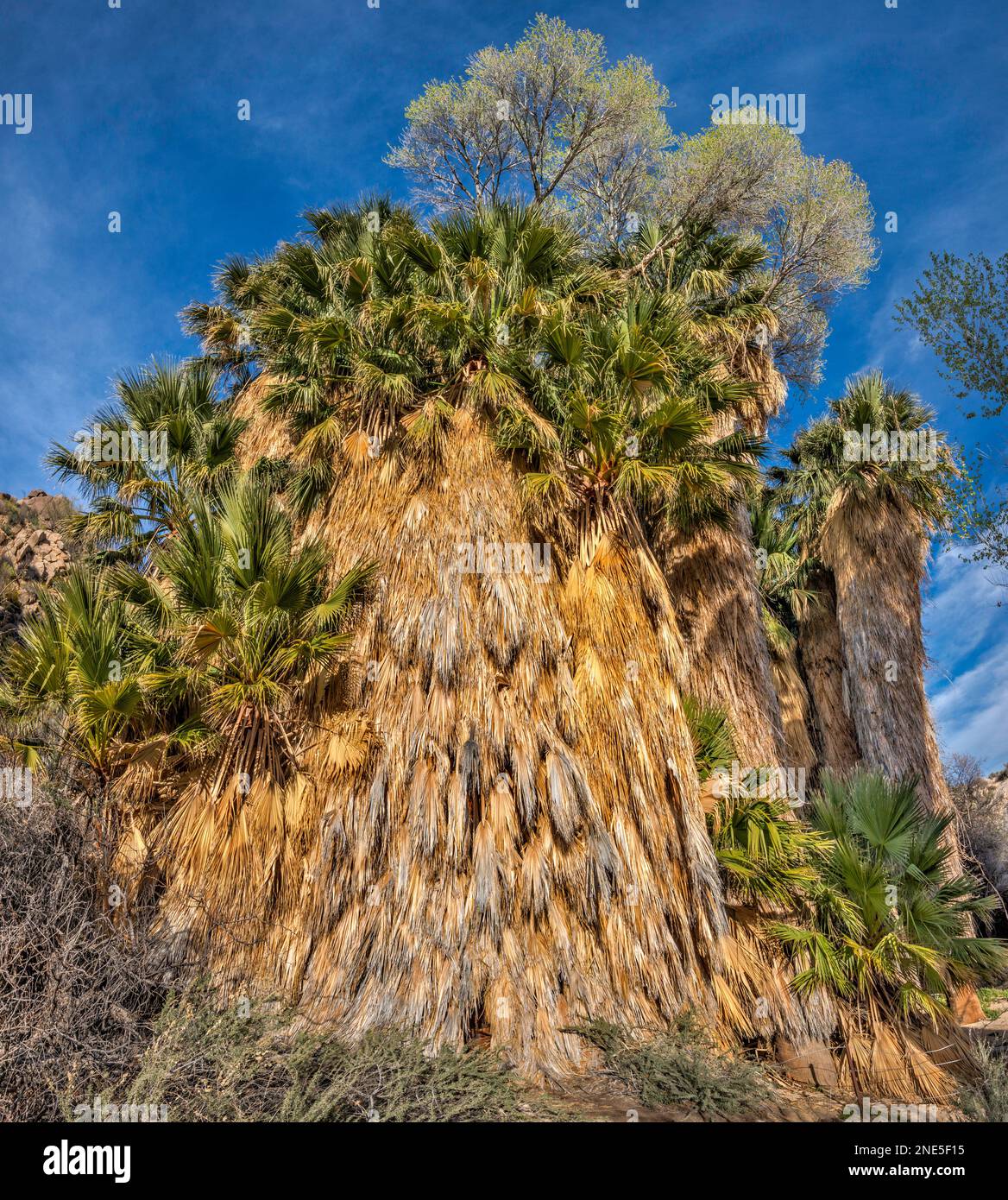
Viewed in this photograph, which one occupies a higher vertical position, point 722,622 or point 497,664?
point 722,622

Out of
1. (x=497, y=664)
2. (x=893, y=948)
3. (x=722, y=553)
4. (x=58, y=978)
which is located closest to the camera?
(x=58, y=978)

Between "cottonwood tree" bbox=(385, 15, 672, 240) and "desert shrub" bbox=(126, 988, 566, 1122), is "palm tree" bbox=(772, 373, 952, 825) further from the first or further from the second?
"desert shrub" bbox=(126, 988, 566, 1122)

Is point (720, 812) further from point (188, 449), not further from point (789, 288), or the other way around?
point (789, 288)

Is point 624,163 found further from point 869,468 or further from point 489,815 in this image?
point 489,815

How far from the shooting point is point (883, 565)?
64.1 ft

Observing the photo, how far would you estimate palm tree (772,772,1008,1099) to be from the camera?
812cm

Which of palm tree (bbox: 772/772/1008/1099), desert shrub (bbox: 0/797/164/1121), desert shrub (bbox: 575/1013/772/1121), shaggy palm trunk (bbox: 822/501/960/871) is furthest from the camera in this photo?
shaggy palm trunk (bbox: 822/501/960/871)

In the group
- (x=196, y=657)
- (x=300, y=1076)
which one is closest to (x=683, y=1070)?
(x=300, y=1076)

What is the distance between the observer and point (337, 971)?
28.5ft

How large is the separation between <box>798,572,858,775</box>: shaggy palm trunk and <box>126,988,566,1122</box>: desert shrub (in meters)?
15.5

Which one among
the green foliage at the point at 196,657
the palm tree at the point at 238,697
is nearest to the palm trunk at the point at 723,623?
the green foliage at the point at 196,657

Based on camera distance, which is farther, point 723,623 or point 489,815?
point 723,623

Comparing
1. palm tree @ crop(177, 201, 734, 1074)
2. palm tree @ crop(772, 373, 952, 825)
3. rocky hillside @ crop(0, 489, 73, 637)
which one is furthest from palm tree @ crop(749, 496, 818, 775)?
rocky hillside @ crop(0, 489, 73, 637)

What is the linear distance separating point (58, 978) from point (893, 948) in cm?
816
